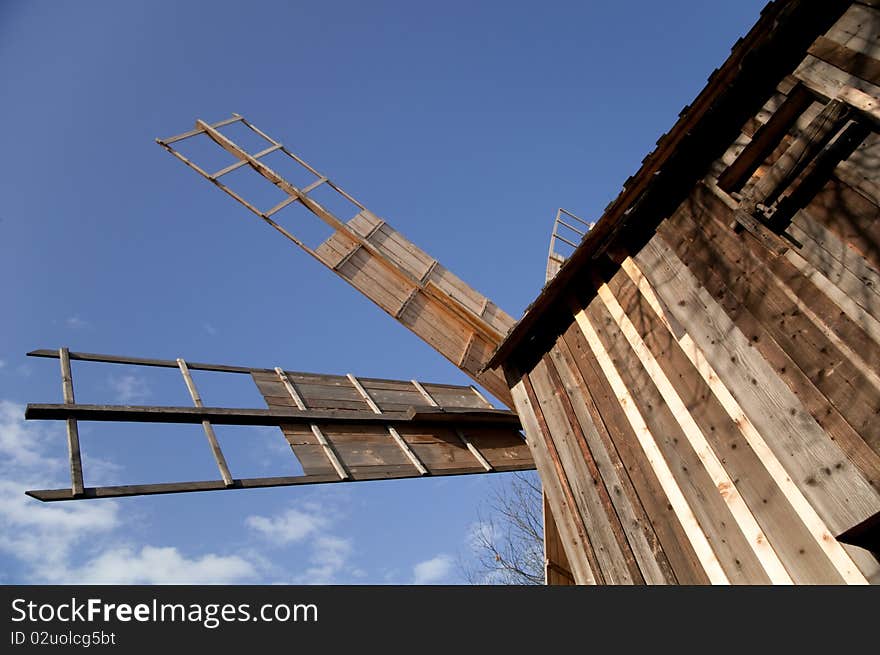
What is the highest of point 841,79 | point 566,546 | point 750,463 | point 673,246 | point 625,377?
point 841,79

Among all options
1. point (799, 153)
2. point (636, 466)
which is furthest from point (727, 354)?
point (799, 153)

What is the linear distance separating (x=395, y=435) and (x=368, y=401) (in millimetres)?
666

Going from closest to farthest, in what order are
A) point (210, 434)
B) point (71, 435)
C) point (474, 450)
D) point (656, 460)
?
point (656, 460)
point (71, 435)
point (210, 434)
point (474, 450)

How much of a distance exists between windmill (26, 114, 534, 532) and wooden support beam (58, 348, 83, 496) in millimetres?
13

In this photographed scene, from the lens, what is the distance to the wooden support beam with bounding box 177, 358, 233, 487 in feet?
18.2

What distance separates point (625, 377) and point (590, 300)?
1003 mm

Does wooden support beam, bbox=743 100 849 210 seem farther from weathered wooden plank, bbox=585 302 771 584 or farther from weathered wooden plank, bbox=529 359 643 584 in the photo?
weathered wooden plank, bbox=529 359 643 584

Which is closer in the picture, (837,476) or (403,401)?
(837,476)

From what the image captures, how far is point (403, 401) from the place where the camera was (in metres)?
8.24

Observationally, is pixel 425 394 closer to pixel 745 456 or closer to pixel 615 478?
pixel 615 478

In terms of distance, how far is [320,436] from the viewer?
673cm
